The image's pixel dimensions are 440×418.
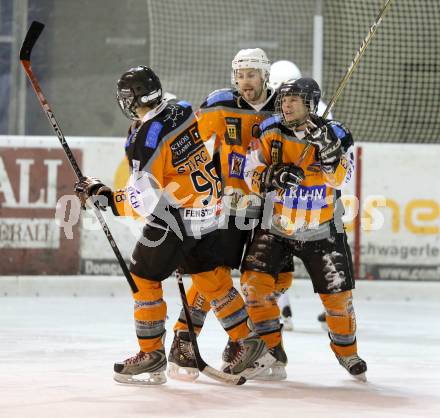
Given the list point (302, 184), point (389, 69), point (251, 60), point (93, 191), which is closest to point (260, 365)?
point (302, 184)

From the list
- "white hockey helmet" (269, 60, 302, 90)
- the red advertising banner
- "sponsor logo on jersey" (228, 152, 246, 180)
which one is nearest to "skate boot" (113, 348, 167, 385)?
"sponsor logo on jersey" (228, 152, 246, 180)

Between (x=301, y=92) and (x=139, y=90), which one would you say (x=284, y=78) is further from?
(x=139, y=90)

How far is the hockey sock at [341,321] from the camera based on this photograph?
4.30 meters

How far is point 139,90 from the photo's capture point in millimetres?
3975

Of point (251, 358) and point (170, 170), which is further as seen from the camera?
point (251, 358)

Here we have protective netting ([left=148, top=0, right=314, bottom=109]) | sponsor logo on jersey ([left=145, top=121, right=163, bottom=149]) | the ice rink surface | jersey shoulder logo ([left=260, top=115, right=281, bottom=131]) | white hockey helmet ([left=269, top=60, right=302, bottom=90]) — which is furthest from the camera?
protective netting ([left=148, top=0, right=314, bottom=109])

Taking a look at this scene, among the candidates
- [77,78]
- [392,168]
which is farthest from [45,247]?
[392,168]

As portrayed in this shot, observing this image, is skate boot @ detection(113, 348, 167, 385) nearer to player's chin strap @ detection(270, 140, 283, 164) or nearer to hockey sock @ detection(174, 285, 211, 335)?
hockey sock @ detection(174, 285, 211, 335)

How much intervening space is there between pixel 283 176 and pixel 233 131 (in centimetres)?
44

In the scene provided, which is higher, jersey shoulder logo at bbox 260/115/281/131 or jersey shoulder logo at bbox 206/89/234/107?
jersey shoulder logo at bbox 206/89/234/107

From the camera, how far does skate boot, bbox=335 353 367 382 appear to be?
427 cm

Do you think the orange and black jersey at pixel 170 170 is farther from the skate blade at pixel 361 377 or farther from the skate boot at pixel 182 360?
the skate blade at pixel 361 377

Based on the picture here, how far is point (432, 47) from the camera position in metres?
8.15

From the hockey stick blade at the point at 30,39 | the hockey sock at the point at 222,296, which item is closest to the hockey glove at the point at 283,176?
the hockey sock at the point at 222,296
